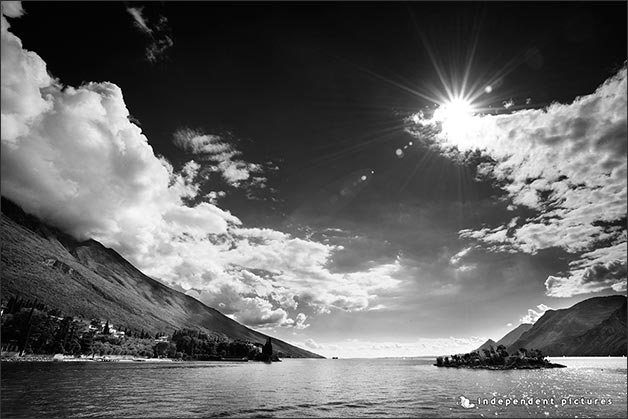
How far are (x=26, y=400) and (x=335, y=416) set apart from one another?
67.0m

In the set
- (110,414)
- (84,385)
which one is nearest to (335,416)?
(110,414)

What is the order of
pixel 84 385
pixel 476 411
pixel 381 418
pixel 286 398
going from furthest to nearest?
pixel 84 385 → pixel 286 398 → pixel 476 411 → pixel 381 418

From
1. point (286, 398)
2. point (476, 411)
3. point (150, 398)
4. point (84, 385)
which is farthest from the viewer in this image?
point (84, 385)

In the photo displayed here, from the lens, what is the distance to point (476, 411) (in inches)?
2847

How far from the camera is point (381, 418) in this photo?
208ft

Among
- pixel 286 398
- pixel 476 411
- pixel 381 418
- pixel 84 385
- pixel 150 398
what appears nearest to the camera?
pixel 381 418

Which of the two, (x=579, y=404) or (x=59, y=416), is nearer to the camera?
(x=59, y=416)

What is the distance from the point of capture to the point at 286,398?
90625 millimetres

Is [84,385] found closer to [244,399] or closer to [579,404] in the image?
[244,399]

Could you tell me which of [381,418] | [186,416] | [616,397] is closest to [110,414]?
[186,416]

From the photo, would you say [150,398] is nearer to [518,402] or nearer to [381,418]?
[381,418]

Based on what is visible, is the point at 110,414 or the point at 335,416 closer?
the point at 110,414

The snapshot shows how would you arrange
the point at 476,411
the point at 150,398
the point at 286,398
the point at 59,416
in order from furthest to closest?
the point at 286,398
the point at 150,398
the point at 476,411
the point at 59,416

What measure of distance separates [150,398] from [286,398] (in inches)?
1340
